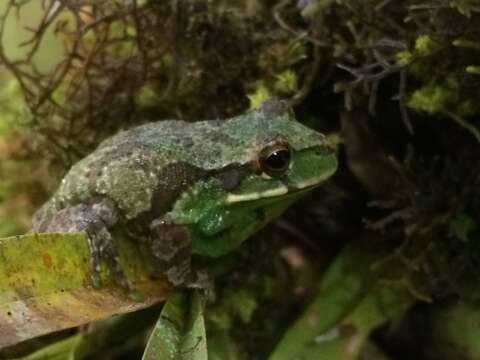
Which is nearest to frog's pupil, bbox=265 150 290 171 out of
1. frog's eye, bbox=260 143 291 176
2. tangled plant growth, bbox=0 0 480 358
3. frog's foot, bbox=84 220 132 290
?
frog's eye, bbox=260 143 291 176

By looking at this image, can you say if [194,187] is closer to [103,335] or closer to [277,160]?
[277,160]

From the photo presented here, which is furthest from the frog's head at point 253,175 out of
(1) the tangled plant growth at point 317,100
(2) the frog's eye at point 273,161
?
(1) the tangled plant growth at point 317,100

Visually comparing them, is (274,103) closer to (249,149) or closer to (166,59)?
(249,149)

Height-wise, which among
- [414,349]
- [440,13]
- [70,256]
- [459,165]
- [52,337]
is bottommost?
[414,349]

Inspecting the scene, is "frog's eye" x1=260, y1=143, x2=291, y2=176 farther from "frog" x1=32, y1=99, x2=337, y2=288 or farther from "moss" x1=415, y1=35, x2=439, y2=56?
"moss" x1=415, y1=35, x2=439, y2=56

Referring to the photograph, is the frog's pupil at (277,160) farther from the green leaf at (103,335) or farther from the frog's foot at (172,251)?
the green leaf at (103,335)

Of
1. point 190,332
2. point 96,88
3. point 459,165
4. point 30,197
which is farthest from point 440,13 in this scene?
point 30,197
